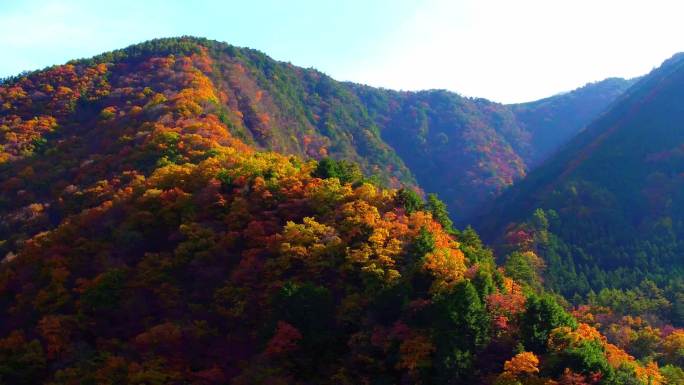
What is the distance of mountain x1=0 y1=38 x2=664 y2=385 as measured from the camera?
126ft

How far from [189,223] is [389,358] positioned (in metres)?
25.5

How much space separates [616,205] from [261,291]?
4435 inches

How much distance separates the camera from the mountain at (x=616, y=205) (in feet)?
347

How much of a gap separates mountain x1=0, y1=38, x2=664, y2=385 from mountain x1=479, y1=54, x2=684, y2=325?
39329mm

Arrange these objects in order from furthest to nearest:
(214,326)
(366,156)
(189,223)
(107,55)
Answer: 1. (366,156)
2. (107,55)
3. (189,223)
4. (214,326)

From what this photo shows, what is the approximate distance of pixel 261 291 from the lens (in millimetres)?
46312

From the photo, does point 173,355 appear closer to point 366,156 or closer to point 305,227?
point 305,227

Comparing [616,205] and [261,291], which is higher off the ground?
[261,291]

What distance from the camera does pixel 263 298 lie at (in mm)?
45531

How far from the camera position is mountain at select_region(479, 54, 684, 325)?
10569 cm

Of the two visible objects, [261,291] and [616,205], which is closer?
[261,291]

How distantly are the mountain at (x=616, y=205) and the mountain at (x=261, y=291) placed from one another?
3933 centimetres

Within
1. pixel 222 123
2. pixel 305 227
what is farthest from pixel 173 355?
pixel 222 123

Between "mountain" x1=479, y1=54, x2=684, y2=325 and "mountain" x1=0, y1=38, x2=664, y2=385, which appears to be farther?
"mountain" x1=479, y1=54, x2=684, y2=325
